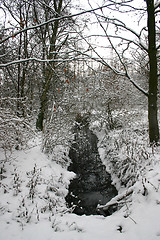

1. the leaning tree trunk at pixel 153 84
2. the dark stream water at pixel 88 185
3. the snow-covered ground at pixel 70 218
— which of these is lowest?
the dark stream water at pixel 88 185

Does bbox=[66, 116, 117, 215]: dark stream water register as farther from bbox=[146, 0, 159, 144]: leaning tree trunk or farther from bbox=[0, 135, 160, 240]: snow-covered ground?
bbox=[146, 0, 159, 144]: leaning tree trunk

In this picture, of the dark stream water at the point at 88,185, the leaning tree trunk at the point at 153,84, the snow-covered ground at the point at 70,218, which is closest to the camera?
the snow-covered ground at the point at 70,218

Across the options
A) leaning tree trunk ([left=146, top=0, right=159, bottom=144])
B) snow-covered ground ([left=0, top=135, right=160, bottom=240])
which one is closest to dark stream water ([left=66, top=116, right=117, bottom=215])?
snow-covered ground ([left=0, top=135, right=160, bottom=240])

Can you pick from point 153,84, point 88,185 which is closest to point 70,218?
point 88,185

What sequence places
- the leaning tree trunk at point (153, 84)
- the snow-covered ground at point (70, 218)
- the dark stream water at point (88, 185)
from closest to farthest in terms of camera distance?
the snow-covered ground at point (70, 218), the dark stream water at point (88, 185), the leaning tree trunk at point (153, 84)

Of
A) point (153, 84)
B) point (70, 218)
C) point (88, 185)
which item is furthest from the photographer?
point (88, 185)

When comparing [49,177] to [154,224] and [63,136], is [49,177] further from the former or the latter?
[154,224]

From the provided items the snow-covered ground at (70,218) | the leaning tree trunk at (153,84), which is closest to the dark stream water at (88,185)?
the snow-covered ground at (70,218)

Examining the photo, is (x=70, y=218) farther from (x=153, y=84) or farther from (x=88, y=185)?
(x=153, y=84)

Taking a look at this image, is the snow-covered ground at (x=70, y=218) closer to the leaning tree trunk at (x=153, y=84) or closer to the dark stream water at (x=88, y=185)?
the dark stream water at (x=88, y=185)

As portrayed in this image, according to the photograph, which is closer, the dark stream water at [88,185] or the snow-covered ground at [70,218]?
the snow-covered ground at [70,218]

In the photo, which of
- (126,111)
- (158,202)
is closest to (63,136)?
(158,202)

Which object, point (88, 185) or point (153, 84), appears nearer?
point (153, 84)

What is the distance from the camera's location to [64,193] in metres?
4.42
